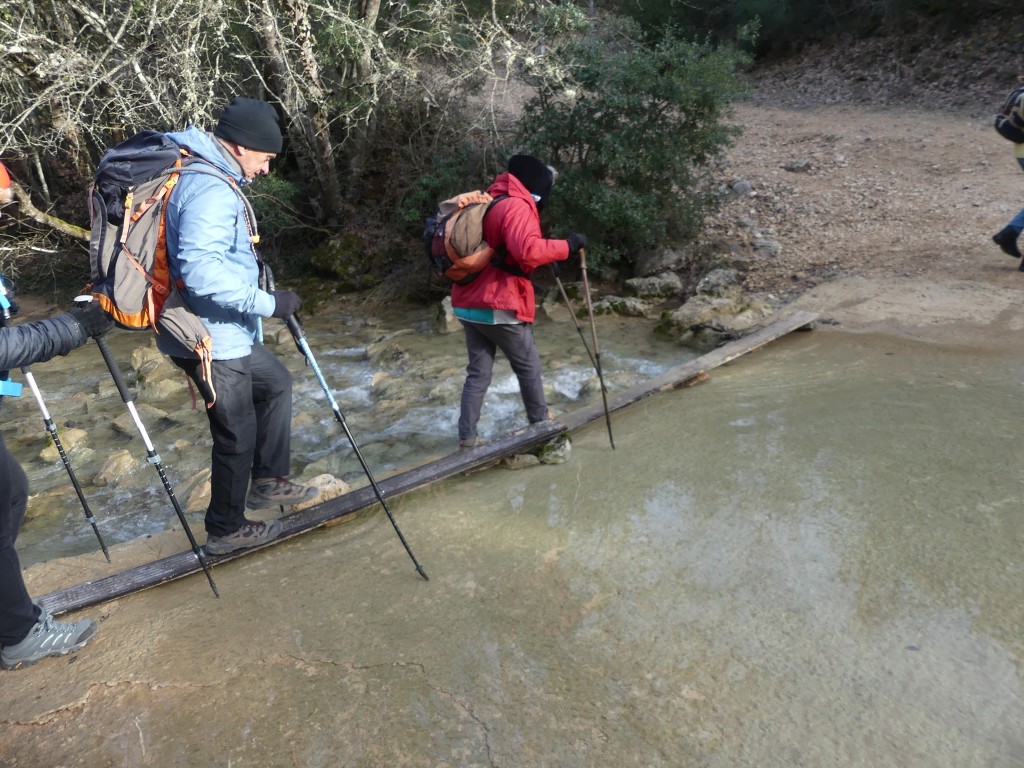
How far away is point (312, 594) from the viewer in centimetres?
360

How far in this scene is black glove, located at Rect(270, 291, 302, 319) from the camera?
3.54m

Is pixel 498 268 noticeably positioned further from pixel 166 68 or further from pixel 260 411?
pixel 166 68

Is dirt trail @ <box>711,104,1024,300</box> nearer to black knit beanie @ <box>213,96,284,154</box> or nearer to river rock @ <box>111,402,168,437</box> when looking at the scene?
black knit beanie @ <box>213,96,284,154</box>

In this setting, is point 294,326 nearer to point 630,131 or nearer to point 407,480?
point 407,480

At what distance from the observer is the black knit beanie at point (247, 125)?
3.34 meters

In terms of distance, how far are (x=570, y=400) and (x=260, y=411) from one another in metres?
3.77

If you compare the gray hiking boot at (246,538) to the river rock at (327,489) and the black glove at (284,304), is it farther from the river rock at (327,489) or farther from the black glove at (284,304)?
the black glove at (284,304)

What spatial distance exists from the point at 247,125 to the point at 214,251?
621 millimetres

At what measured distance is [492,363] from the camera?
16.7ft

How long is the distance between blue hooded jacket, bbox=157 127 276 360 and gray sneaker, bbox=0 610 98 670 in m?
1.29

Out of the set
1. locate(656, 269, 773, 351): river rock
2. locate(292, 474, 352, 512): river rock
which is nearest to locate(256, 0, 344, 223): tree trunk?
locate(656, 269, 773, 351): river rock

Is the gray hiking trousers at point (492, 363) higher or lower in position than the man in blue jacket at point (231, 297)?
lower

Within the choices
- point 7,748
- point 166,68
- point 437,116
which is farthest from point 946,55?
point 7,748

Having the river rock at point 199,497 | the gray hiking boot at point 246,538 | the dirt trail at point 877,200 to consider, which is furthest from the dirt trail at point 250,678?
the dirt trail at point 877,200
